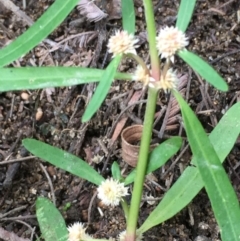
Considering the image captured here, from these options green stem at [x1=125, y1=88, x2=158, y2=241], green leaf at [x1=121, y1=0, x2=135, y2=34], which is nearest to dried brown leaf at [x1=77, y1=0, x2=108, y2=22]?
green leaf at [x1=121, y1=0, x2=135, y2=34]

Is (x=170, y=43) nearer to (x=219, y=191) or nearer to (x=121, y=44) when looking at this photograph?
(x=121, y=44)

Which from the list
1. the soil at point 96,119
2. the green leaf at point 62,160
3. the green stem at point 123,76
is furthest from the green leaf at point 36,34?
the soil at point 96,119

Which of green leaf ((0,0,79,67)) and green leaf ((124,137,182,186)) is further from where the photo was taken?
green leaf ((124,137,182,186))

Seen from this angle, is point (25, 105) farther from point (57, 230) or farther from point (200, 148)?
point (200, 148)

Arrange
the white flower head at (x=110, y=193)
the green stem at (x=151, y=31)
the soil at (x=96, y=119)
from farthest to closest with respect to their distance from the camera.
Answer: the soil at (x=96, y=119)
the white flower head at (x=110, y=193)
the green stem at (x=151, y=31)

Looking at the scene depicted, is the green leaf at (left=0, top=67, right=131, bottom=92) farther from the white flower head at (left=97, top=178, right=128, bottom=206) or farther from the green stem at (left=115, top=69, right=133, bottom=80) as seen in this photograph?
the white flower head at (left=97, top=178, right=128, bottom=206)

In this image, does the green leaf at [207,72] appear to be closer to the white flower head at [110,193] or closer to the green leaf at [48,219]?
the white flower head at [110,193]

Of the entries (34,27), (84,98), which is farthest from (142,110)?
(34,27)
